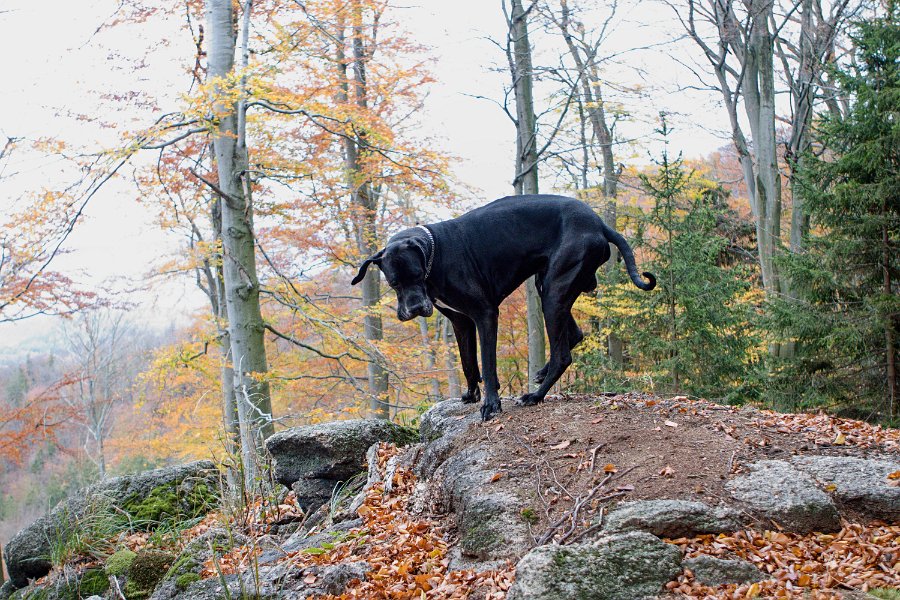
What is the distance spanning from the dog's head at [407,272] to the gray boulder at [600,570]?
7.75 feet

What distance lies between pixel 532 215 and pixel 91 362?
2433 centimetres

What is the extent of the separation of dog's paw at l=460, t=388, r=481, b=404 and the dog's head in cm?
Result: 175

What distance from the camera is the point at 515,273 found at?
6.19m

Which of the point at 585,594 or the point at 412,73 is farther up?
the point at 412,73

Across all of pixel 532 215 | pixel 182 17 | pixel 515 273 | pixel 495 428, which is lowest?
pixel 495 428

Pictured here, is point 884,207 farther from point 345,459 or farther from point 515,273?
point 345,459

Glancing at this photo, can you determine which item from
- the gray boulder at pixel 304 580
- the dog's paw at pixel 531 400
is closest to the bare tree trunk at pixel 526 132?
the dog's paw at pixel 531 400

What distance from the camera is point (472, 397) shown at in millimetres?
7098

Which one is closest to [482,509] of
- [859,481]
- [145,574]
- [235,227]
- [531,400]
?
[531,400]

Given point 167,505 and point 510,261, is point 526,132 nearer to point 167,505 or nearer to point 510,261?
point 510,261

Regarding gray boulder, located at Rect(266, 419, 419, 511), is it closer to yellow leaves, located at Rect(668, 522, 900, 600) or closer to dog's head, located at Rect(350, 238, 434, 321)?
dog's head, located at Rect(350, 238, 434, 321)

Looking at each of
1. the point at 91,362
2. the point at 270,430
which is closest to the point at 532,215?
the point at 270,430

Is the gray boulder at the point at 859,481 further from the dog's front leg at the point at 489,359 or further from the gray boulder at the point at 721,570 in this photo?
the dog's front leg at the point at 489,359

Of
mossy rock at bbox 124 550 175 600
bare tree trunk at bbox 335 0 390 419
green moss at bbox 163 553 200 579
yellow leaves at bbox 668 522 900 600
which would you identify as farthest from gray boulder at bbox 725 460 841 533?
bare tree trunk at bbox 335 0 390 419
